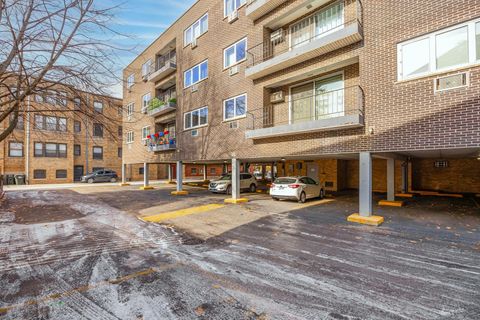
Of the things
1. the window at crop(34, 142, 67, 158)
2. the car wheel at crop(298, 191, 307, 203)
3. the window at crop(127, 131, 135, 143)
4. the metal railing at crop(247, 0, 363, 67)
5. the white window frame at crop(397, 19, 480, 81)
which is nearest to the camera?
the white window frame at crop(397, 19, 480, 81)

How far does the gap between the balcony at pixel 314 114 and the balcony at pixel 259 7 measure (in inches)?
178

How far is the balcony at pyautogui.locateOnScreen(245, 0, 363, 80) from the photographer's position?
8878mm

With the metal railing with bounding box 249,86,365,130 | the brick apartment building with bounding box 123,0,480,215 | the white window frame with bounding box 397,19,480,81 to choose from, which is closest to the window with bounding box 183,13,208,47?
the brick apartment building with bounding box 123,0,480,215

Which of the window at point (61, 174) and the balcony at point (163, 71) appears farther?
the window at point (61, 174)

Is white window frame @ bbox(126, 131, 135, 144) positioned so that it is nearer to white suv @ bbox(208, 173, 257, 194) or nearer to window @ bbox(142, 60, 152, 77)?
window @ bbox(142, 60, 152, 77)

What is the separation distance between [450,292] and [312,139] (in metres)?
6.79

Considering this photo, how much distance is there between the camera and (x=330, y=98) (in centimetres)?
1052

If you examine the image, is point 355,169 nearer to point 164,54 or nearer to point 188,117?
point 188,117

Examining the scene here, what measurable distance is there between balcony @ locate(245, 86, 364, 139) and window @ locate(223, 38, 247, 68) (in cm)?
367

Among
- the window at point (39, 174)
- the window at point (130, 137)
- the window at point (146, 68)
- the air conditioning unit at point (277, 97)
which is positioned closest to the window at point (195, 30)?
the window at point (146, 68)

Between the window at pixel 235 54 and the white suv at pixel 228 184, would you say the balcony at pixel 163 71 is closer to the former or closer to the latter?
the window at pixel 235 54

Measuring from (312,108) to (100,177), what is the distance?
29430 millimetres

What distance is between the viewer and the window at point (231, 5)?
13.7 meters

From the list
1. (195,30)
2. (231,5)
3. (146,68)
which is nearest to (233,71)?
(231,5)
